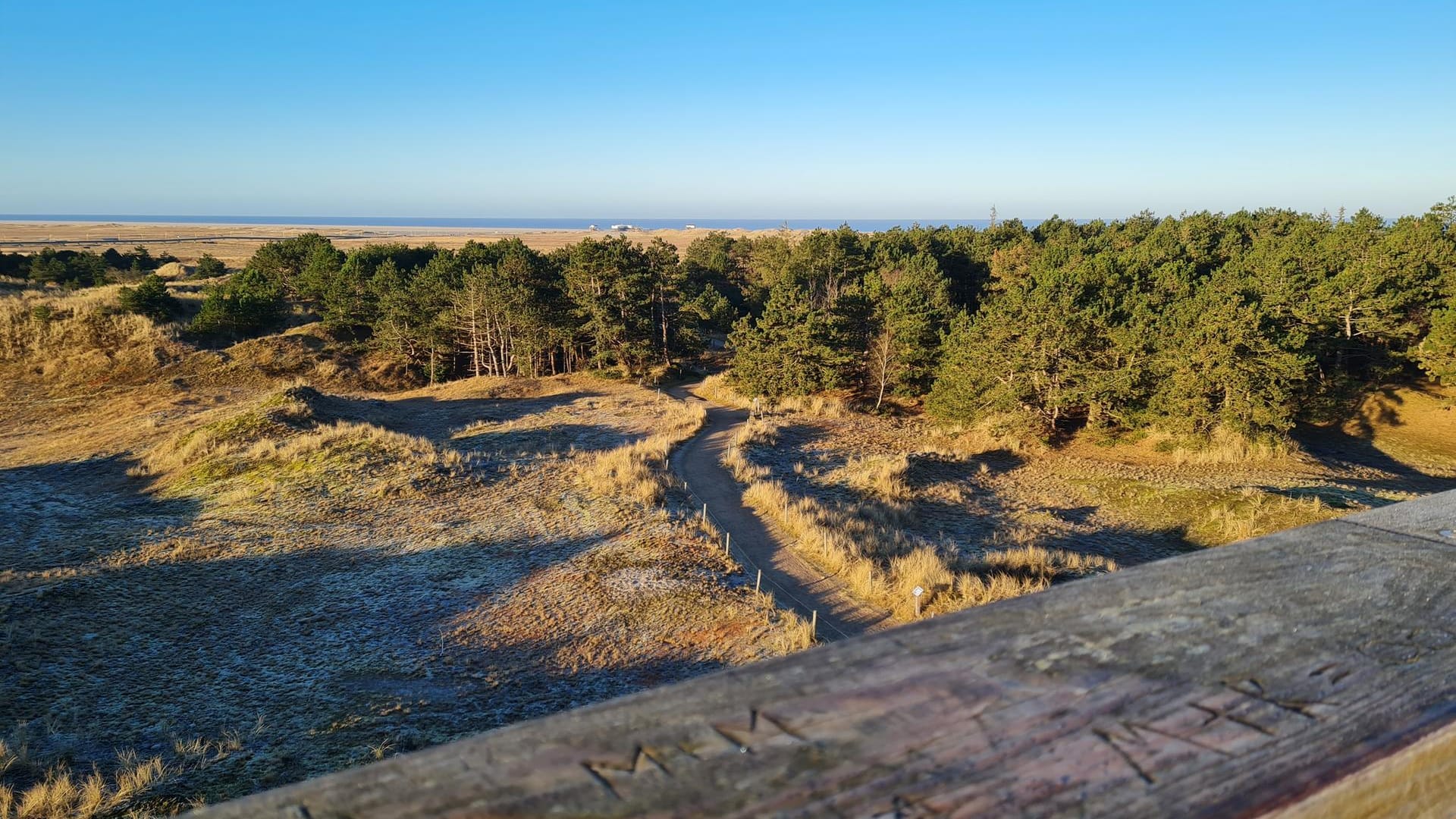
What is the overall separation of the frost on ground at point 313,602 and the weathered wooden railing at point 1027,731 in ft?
25.4

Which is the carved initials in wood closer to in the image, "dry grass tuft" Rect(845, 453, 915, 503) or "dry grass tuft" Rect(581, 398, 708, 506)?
"dry grass tuft" Rect(581, 398, 708, 506)

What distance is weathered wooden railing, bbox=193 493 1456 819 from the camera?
0.85 m

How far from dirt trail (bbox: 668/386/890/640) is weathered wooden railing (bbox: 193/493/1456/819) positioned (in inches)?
395

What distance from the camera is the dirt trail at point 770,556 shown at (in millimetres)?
11881

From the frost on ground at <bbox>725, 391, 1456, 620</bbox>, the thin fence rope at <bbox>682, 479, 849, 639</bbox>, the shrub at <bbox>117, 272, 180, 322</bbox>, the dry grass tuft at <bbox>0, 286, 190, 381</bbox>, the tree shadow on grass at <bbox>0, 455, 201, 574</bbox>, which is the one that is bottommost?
the frost on ground at <bbox>725, 391, 1456, 620</bbox>

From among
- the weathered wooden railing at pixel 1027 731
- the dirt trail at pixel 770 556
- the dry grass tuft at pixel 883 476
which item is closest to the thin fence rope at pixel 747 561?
the dirt trail at pixel 770 556

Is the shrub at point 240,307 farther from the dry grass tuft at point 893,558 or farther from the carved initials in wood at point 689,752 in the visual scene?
the carved initials in wood at point 689,752

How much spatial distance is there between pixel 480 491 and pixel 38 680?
9.50 metres

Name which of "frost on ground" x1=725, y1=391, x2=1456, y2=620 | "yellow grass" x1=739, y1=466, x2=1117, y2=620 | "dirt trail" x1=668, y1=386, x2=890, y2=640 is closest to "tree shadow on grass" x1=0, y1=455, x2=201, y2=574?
"dirt trail" x1=668, y1=386, x2=890, y2=640

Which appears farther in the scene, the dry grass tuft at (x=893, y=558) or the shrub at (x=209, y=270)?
the shrub at (x=209, y=270)

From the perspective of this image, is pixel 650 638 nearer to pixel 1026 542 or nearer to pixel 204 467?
pixel 1026 542

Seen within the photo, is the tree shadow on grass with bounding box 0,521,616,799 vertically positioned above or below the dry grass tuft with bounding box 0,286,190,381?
below

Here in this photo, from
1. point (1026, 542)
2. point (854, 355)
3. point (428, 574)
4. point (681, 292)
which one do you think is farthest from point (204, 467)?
point (681, 292)

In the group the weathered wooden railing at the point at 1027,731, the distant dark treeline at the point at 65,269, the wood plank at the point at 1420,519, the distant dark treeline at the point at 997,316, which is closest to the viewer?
the weathered wooden railing at the point at 1027,731
